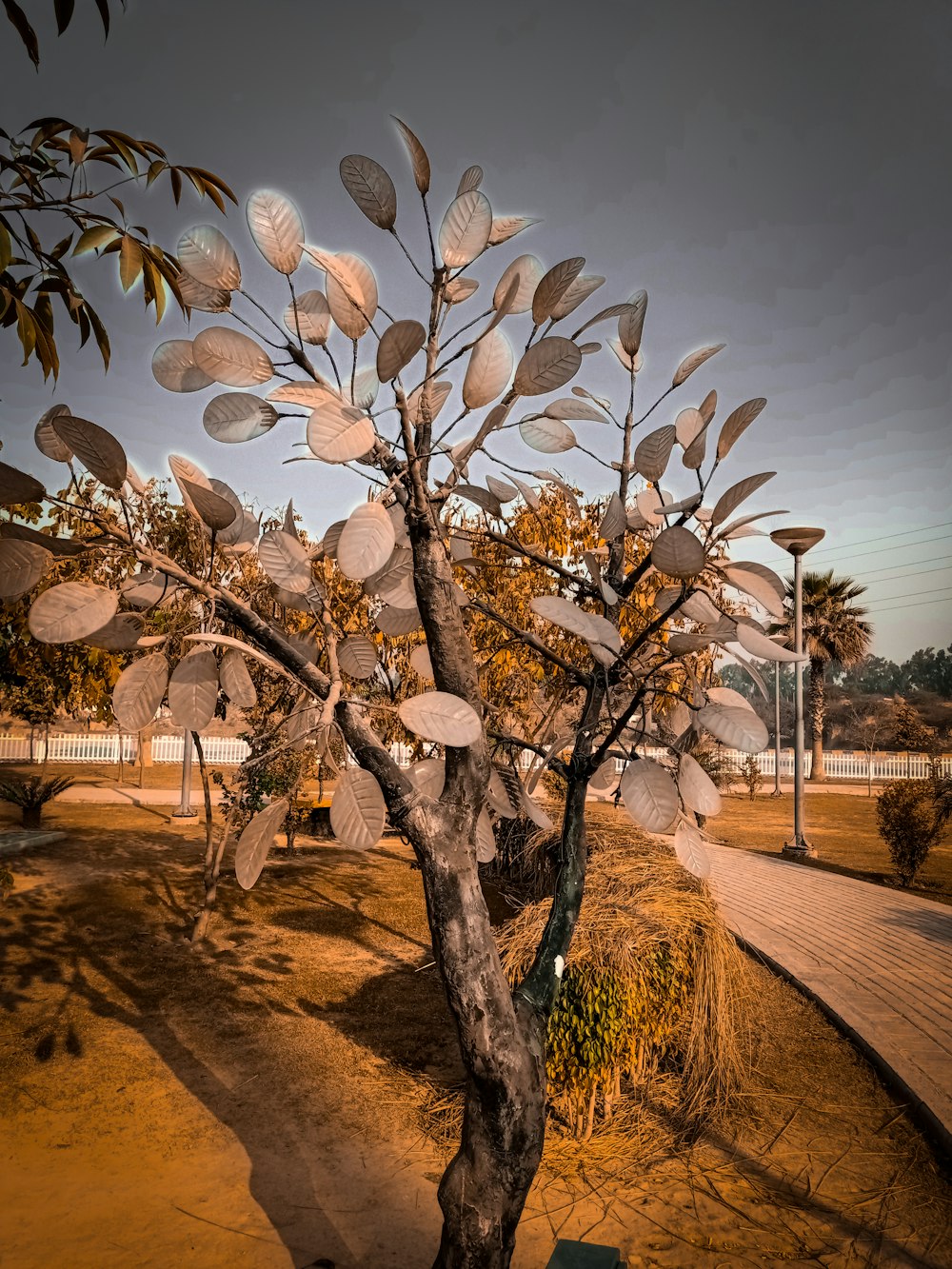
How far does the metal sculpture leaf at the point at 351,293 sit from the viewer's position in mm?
1142

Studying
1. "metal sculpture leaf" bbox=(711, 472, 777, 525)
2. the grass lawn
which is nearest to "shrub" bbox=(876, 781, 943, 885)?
the grass lawn

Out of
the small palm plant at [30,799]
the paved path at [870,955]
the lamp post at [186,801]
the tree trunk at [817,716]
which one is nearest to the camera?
the paved path at [870,955]

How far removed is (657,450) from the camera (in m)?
1.41

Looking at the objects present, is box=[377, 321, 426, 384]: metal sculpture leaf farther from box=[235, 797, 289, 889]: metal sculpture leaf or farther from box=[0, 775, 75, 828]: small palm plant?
box=[0, 775, 75, 828]: small palm plant

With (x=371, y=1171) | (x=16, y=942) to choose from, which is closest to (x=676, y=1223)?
(x=371, y=1171)

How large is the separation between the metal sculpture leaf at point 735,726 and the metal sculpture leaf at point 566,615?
223 millimetres

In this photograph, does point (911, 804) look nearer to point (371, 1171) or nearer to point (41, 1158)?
point (371, 1171)

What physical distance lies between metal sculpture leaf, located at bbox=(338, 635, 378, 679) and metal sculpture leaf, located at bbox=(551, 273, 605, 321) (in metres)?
0.73

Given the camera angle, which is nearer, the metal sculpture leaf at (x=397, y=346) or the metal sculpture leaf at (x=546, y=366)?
the metal sculpture leaf at (x=397, y=346)

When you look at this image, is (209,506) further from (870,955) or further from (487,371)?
(870,955)

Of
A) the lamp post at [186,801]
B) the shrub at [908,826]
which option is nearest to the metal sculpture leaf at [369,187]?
the shrub at [908,826]

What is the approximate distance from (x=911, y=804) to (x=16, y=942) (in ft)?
31.9

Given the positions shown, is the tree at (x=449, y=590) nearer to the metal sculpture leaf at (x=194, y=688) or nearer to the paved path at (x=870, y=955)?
the metal sculpture leaf at (x=194, y=688)

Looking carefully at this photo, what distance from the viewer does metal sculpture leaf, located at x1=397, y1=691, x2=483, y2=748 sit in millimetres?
1140
